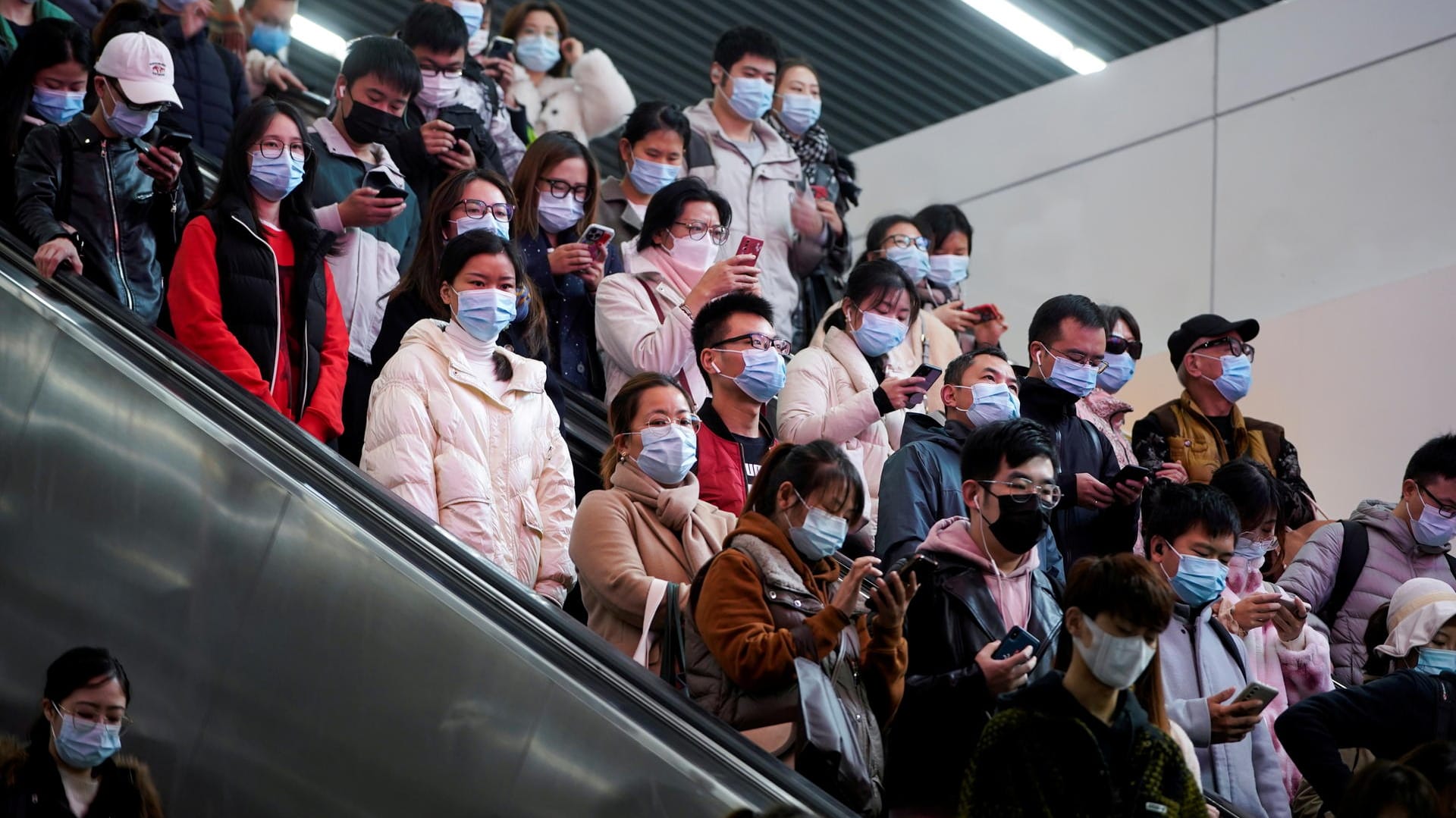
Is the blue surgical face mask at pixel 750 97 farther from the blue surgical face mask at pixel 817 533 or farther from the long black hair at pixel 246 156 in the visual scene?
the blue surgical face mask at pixel 817 533

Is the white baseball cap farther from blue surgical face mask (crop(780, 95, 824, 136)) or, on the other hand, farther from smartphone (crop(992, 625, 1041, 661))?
blue surgical face mask (crop(780, 95, 824, 136))

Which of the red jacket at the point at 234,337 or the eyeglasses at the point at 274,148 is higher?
the eyeglasses at the point at 274,148

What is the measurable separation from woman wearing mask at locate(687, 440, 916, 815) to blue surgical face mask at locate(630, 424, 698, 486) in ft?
1.98

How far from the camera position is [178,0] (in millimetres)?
8297

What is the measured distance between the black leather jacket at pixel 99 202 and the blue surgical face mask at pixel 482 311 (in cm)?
96

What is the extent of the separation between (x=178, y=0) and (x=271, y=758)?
4.73 m

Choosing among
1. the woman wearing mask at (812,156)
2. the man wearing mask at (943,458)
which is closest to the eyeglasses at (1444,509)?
the man wearing mask at (943,458)

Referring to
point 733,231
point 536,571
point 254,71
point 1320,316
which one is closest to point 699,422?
point 536,571

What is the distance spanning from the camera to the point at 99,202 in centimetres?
595

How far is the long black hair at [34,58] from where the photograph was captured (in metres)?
6.28

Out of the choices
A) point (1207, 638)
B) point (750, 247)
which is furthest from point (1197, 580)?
point (750, 247)

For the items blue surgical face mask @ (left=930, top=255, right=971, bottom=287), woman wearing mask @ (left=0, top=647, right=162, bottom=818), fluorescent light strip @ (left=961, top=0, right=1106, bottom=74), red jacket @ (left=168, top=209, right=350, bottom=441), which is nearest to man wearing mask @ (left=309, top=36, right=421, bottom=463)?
red jacket @ (left=168, top=209, right=350, bottom=441)

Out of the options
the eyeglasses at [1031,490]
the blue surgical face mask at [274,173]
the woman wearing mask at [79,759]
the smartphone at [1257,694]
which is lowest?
the woman wearing mask at [79,759]

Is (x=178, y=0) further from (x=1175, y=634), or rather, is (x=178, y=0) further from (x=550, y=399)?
(x=1175, y=634)
